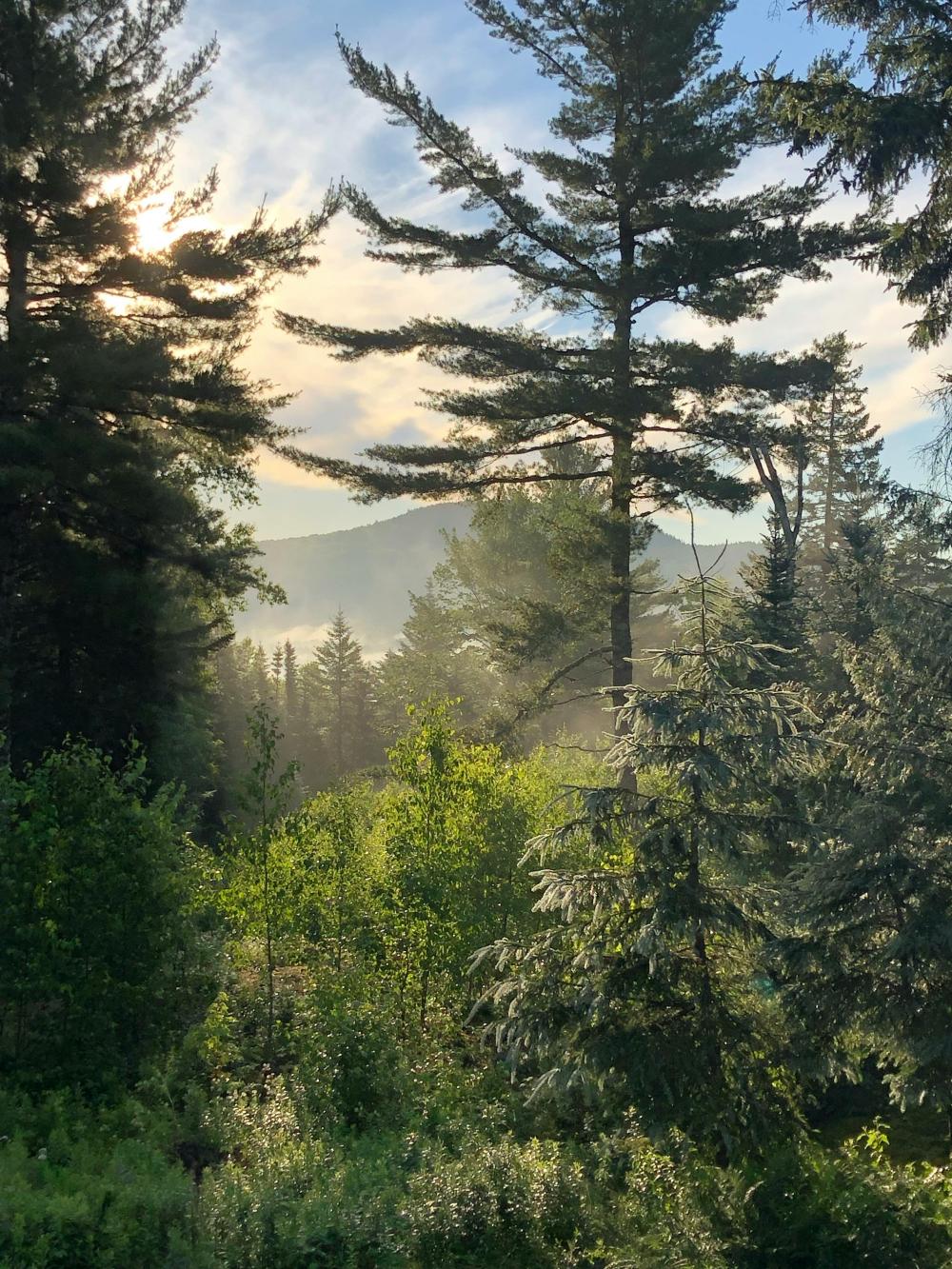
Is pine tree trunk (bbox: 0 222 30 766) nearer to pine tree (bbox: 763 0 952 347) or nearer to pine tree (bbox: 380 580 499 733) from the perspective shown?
pine tree (bbox: 763 0 952 347)

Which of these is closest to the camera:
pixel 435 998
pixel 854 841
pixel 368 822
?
pixel 854 841

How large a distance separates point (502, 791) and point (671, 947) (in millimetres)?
5534

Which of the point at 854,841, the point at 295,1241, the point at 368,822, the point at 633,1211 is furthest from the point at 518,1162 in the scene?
the point at 368,822

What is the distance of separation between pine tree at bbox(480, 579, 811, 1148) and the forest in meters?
0.04

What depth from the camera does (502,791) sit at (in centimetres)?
1345

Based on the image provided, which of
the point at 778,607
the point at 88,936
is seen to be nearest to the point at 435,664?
the point at 778,607

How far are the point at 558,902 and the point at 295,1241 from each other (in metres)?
2.99

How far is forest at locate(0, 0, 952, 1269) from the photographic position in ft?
24.6

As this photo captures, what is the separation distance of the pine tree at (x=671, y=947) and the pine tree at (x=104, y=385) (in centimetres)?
1156

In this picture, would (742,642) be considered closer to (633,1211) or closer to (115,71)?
(633,1211)

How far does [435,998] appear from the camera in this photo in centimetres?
1339

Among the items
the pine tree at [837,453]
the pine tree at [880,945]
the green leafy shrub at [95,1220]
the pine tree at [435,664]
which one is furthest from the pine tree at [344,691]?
the green leafy shrub at [95,1220]

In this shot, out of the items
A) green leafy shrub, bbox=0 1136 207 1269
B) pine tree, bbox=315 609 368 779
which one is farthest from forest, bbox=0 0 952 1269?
pine tree, bbox=315 609 368 779

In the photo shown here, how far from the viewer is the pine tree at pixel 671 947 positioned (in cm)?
749
